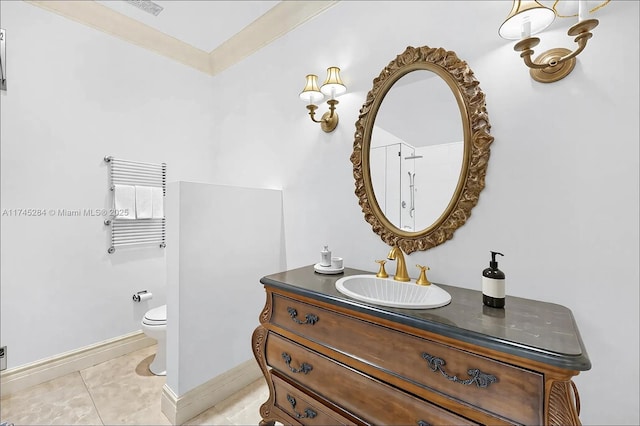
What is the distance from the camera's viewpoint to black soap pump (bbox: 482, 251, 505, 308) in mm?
1032

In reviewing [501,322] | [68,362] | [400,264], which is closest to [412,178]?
[400,264]

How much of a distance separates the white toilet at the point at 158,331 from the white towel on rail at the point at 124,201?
0.89 meters

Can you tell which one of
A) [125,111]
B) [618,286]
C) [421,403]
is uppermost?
[125,111]

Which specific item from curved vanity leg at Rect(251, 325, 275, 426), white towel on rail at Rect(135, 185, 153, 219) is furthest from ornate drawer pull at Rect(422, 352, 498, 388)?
white towel on rail at Rect(135, 185, 153, 219)

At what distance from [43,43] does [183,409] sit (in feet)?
9.09

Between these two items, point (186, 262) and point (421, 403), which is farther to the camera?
point (186, 262)

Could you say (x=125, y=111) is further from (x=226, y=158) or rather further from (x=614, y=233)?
(x=614, y=233)

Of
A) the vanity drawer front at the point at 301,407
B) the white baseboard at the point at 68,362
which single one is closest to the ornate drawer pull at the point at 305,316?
the vanity drawer front at the point at 301,407

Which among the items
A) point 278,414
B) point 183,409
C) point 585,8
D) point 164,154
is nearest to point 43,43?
point 164,154

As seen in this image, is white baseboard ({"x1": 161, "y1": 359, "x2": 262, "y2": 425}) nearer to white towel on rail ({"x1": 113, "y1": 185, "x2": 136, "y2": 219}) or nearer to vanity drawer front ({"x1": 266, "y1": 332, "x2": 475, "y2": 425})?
vanity drawer front ({"x1": 266, "y1": 332, "x2": 475, "y2": 425})

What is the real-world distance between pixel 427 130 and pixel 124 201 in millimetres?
2476

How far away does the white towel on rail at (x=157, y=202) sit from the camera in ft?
8.43

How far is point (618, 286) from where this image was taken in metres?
1.06

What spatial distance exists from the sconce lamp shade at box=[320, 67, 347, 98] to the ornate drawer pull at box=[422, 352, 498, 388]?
1.56 m
